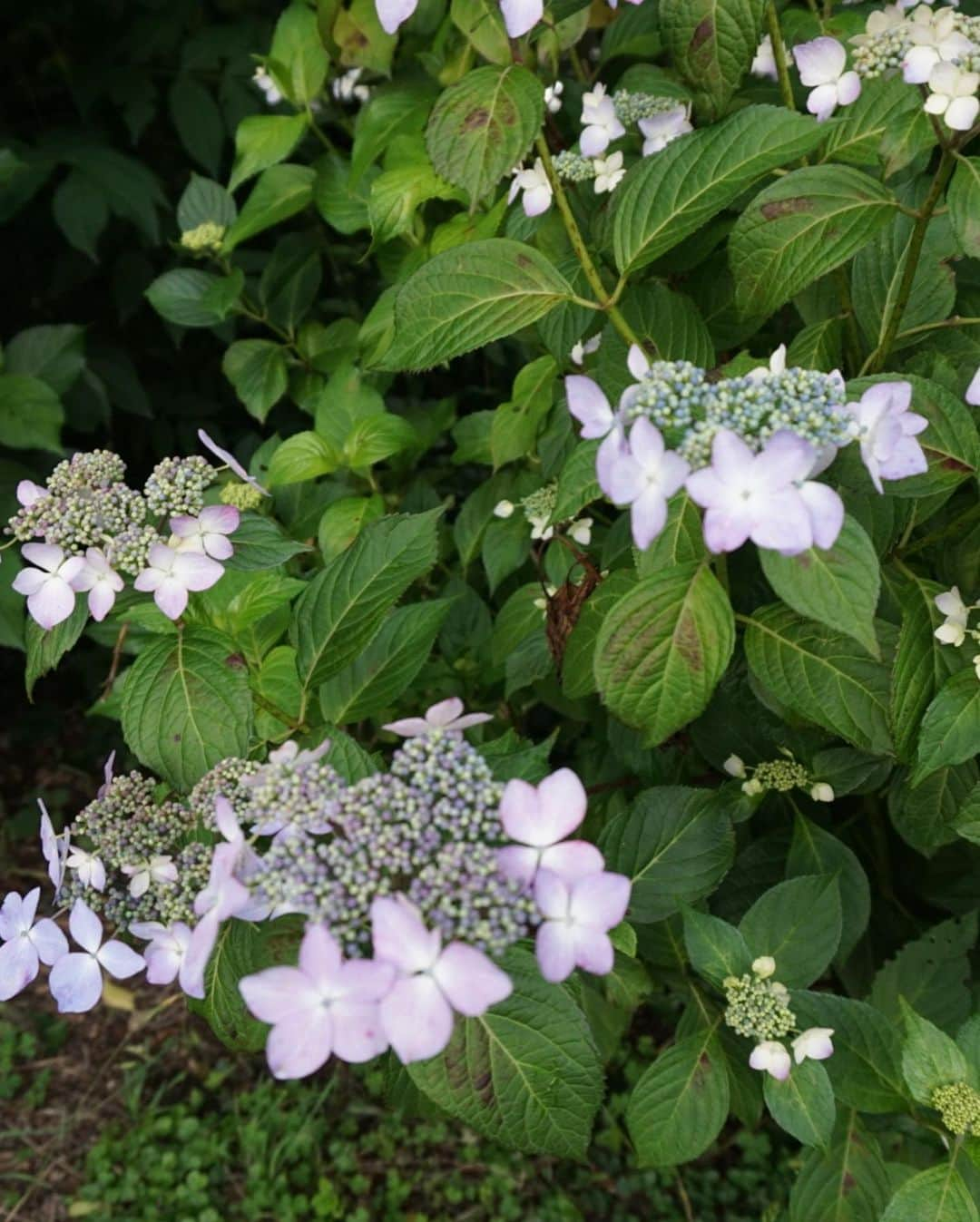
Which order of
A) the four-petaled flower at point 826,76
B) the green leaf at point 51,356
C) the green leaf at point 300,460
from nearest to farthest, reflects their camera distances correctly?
the four-petaled flower at point 826,76 < the green leaf at point 300,460 < the green leaf at point 51,356

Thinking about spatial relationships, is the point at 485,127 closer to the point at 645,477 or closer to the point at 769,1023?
the point at 645,477

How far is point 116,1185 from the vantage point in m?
2.07

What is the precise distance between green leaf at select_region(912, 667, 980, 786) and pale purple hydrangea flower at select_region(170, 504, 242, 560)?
68 centimetres

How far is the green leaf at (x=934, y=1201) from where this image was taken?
3.46 ft

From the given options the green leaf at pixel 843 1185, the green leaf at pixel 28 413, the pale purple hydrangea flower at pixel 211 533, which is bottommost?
the green leaf at pixel 843 1185

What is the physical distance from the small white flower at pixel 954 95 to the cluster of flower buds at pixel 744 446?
0.28 metres

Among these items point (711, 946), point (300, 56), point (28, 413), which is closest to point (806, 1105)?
point (711, 946)

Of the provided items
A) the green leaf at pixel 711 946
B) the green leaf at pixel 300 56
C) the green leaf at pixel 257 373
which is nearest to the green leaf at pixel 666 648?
the green leaf at pixel 711 946

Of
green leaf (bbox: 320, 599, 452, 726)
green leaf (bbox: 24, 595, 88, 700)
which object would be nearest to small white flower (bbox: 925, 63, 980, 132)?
green leaf (bbox: 320, 599, 452, 726)

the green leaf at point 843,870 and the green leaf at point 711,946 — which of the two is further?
the green leaf at point 843,870

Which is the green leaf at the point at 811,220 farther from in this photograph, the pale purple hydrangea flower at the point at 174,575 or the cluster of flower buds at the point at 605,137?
the pale purple hydrangea flower at the point at 174,575

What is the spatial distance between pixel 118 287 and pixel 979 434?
2185 millimetres

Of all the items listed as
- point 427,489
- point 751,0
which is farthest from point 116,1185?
point 751,0

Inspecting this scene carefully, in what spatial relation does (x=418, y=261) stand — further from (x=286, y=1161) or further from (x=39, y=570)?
(x=286, y=1161)
